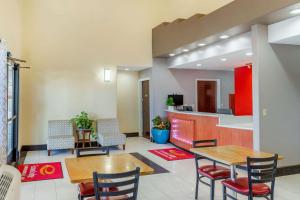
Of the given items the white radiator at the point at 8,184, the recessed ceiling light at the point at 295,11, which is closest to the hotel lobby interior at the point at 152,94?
the recessed ceiling light at the point at 295,11

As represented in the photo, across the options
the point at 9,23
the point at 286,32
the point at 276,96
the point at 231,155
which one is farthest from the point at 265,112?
the point at 9,23

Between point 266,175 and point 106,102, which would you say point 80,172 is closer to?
point 266,175

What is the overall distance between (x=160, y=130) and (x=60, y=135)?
295 cm

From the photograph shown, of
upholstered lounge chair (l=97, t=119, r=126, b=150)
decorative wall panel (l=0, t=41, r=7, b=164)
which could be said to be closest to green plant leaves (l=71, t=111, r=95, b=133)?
upholstered lounge chair (l=97, t=119, r=126, b=150)

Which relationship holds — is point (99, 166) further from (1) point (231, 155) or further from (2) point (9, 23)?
(2) point (9, 23)

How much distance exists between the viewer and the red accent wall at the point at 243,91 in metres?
8.07

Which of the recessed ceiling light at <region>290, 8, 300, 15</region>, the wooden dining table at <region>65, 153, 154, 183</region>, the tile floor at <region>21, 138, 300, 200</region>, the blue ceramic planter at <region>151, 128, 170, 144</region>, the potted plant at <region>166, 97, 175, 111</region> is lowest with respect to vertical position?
the tile floor at <region>21, 138, 300, 200</region>

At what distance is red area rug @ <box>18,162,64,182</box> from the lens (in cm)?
484

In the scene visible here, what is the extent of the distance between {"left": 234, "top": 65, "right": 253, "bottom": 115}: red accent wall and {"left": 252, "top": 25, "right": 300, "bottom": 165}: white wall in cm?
306

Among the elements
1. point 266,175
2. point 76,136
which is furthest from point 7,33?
point 266,175

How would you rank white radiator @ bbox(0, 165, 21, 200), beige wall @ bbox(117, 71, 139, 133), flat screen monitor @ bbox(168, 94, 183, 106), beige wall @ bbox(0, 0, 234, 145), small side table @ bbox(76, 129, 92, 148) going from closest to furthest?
white radiator @ bbox(0, 165, 21, 200)
beige wall @ bbox(0, 0, 234, 145)
small side table @ bbox(76, 129, 92, 148)
flat screen monitor @ bbox(168, 94, 183, 106)
beige wall @ bbox(117, 71, 139, 133)

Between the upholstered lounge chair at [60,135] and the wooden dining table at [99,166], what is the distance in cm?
379

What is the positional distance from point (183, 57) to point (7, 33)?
14.8 feet

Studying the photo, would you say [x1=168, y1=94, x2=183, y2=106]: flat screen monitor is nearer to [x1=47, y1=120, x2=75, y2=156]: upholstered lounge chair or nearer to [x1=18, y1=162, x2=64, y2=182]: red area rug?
[x1=47, y1=120, x2=75, y2=156]: upholstered lounge chair
